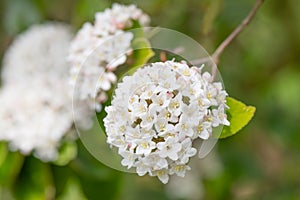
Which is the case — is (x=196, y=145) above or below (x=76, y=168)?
above

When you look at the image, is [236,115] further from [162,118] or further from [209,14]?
[209,14]

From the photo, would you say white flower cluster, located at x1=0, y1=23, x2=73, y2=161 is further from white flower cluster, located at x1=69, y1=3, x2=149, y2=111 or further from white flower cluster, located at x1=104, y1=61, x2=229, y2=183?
white flower cluster, located at x1=104, y1=61, x2=229, y2=183

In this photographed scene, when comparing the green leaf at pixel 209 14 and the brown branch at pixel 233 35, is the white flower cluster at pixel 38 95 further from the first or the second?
the brown branch at pixel 233 35

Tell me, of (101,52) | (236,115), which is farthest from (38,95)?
(236,115)

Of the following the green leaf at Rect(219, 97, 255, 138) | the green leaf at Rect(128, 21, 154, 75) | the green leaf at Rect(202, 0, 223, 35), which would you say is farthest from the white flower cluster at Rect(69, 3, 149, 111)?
the green leaf at Rect(219, 97, 255, 138)

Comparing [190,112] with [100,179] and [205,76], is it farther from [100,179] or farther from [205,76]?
[100,179]

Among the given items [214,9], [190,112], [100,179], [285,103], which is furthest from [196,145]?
[285,103]

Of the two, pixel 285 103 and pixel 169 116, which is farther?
pixel 285 103

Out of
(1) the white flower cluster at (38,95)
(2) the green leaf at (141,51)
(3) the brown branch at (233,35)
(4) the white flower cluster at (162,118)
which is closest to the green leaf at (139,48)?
(2) the green leaf at (141,51)
